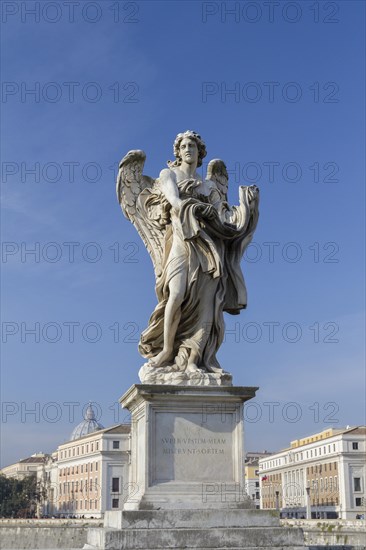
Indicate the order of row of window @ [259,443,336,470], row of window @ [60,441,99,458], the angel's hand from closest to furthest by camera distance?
the angel's hand → row of window @ [259,443,336,470] → row of window @ [60,441,99,458]

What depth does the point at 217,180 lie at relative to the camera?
12.2 metres

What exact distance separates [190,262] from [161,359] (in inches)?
58.9

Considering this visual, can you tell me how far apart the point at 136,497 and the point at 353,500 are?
107 m

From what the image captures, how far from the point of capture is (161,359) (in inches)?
426

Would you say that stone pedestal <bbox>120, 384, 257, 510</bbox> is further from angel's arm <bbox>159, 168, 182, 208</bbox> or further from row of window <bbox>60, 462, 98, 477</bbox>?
row of window <bbox>60, 462, 98, 477</bbox>

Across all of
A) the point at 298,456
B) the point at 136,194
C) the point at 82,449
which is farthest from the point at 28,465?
the point at 136,194

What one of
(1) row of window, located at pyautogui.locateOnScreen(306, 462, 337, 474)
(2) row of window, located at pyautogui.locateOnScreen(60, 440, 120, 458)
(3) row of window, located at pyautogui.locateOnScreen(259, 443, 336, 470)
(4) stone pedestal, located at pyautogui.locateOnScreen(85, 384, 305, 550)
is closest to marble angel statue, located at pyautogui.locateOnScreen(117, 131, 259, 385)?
(4) stone pedestal, located at pyautogui.locateOnScreen(85, 384, 305, 550)

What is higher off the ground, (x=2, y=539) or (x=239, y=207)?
(x=239, y=207)

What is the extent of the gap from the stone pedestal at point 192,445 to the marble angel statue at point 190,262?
0.30 meters

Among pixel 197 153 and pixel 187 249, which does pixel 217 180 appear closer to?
pixel 197 153

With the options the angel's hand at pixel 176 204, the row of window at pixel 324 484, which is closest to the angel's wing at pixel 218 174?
the angel's hand at pixel 176 204

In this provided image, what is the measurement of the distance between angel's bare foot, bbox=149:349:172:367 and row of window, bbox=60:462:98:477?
122815 millimetres

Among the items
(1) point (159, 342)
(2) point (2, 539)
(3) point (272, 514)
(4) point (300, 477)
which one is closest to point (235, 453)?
(3) point (272, 514)

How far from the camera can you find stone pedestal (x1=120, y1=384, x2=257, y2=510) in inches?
391
